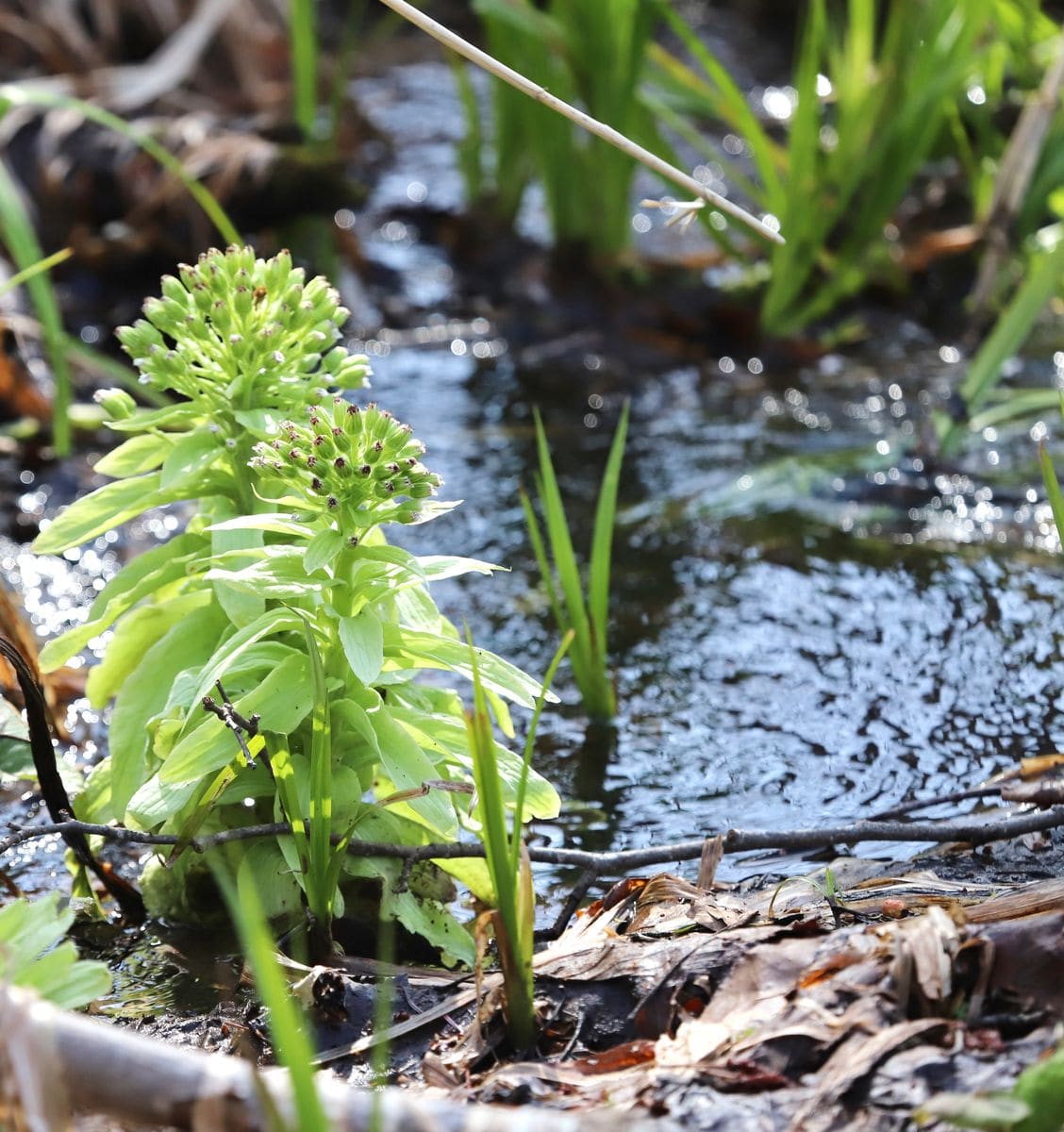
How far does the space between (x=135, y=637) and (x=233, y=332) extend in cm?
39

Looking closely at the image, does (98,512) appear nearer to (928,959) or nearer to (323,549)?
(323,549)

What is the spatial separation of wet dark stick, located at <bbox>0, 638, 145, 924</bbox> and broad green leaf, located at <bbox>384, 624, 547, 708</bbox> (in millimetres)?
395

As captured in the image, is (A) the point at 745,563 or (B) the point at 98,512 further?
(A) the point at 745,563

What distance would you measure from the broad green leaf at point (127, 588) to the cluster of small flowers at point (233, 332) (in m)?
0.16

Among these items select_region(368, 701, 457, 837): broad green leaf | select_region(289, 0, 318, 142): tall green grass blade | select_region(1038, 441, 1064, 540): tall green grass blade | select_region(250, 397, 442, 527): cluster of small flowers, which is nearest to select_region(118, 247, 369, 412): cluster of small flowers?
select_region(250, 397, 442, 527): cluster of small flowers

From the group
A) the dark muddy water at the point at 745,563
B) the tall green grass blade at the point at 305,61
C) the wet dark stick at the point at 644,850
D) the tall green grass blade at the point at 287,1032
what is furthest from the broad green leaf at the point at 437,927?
the tall green grass blade at the point at 305,61

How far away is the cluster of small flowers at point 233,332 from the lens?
140cm

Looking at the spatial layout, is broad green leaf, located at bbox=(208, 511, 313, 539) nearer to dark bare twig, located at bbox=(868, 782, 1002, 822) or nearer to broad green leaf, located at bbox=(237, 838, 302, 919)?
broad green leaf, located at bbox=(237, 838, 302, 919)

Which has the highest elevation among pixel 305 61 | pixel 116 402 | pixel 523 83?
pixel 305 61

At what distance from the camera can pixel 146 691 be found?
143 centimetres

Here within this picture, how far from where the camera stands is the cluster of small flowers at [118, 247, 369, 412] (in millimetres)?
1404

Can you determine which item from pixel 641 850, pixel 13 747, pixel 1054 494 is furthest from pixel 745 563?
pixel 13 747

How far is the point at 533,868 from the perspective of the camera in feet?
5.45

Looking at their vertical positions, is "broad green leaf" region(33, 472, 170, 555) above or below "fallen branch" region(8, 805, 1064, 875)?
above
